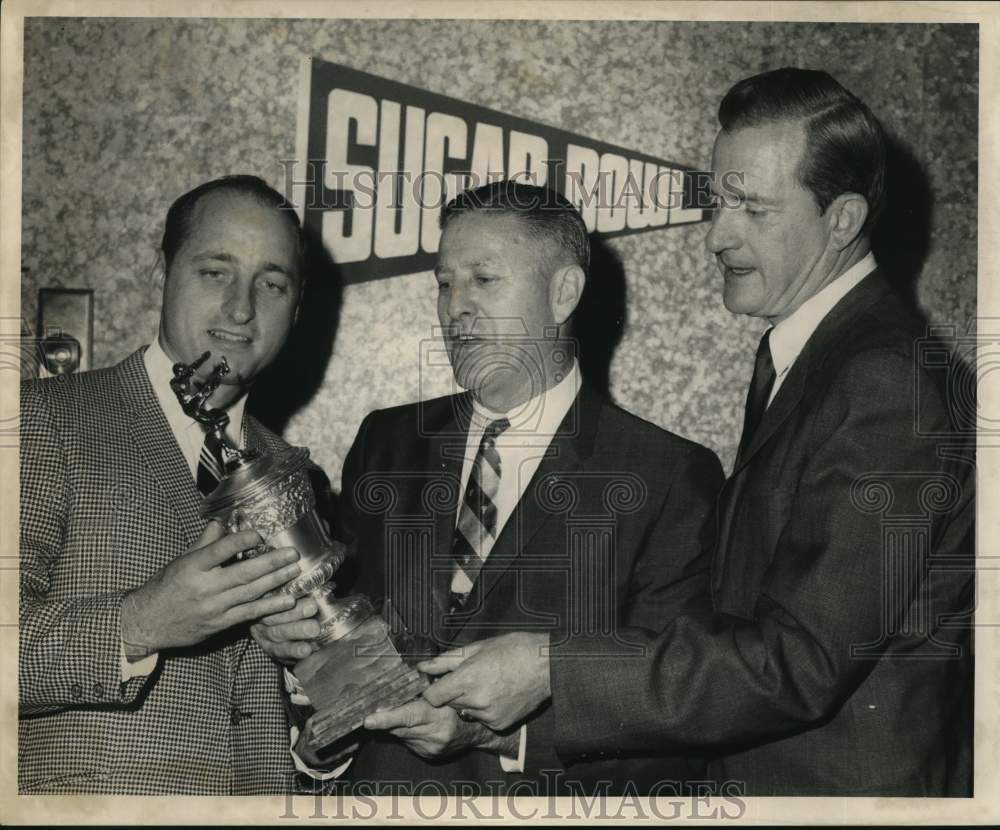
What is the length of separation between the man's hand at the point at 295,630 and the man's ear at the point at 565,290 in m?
0.76

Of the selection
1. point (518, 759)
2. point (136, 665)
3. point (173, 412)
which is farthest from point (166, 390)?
point (518, 759)

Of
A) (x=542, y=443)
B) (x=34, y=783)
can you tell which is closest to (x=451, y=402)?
(x=542, y=443)

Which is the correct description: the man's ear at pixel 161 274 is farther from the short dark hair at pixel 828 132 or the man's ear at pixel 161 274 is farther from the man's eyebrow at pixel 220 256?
the short dark hair at pixel 828 132

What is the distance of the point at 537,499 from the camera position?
85.6 inches

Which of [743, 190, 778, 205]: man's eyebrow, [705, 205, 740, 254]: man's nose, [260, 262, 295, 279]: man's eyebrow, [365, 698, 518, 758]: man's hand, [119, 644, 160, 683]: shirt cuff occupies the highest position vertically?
[743, 190, 778, 205]: man's eyebrow

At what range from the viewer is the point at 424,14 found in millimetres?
2607

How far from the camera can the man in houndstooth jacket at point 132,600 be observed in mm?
2059

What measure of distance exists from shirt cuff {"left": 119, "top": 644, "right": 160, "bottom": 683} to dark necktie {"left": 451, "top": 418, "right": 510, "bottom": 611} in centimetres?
54

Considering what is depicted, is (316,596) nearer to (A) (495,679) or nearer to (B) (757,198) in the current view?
(A) (495,679)

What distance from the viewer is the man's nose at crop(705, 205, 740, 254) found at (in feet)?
7.13

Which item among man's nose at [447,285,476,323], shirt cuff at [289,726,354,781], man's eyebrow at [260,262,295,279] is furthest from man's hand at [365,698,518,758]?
man's eyebrow at [260,262,295,279]

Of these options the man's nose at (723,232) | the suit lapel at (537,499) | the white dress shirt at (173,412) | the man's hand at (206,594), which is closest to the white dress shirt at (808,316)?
the man's nose at (723,232)

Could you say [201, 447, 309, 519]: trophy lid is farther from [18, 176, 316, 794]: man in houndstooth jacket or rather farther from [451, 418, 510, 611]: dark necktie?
[451, 418, 510, 611]: dark necktie

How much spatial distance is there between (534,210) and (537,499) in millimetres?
570
